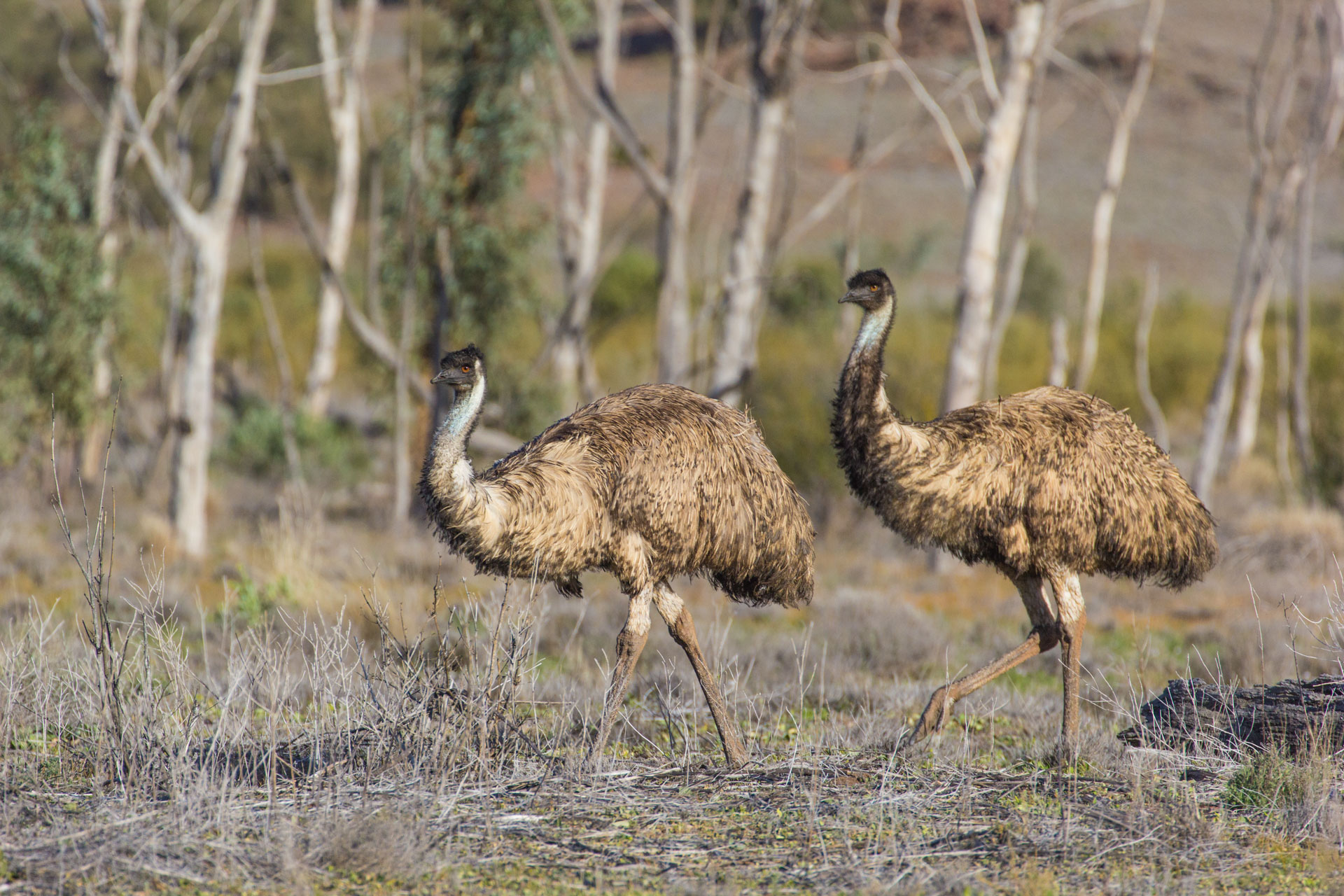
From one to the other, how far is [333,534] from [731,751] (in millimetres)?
7919

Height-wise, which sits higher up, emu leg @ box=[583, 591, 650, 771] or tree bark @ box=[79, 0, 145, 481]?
tree bark @ box=[79, 0, 145, 481]

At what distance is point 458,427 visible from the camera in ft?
14.7

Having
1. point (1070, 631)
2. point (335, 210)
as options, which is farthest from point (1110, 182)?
point (1070, 631)

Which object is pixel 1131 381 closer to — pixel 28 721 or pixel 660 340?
pixel 660 340

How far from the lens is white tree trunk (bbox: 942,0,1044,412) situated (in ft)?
37.1

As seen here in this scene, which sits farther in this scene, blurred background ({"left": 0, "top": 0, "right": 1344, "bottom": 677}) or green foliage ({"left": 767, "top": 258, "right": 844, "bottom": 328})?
green foliage ({"left": 767, "top": 258, "right": 844, "bottom": 328})

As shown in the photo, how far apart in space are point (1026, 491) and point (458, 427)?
241 cm

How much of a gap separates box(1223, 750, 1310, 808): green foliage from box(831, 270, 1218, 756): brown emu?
69cm

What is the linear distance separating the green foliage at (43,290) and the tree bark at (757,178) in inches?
245

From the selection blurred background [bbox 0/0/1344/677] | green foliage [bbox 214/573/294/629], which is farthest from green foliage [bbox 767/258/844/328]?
green foliage [bbox 214/573/294/629]

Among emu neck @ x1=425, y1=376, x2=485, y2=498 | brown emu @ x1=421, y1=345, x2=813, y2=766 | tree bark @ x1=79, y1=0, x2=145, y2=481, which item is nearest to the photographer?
emu neck @ x1=425, y1=376, x2=485, y2=498

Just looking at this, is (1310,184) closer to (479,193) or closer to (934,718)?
(479,193)

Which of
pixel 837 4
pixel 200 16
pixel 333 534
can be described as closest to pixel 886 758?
pixel 333 534

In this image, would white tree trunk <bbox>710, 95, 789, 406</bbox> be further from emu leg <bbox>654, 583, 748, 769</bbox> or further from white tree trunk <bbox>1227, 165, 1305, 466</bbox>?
white tree trunk <bbox>1227, 165, 1305, 466</bbox>
